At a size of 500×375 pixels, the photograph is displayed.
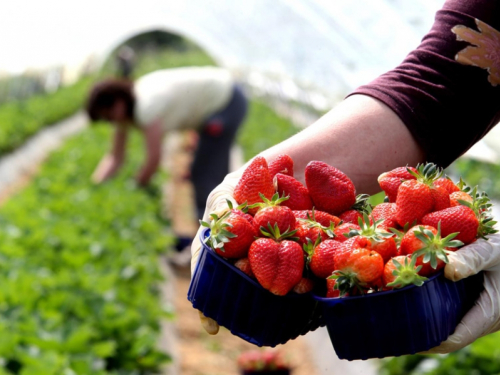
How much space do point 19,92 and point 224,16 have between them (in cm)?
914

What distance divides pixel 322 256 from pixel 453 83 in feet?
2.15

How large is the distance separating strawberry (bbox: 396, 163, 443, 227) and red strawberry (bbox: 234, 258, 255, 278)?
0.35 metres

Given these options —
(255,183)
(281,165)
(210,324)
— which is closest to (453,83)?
(281,165)

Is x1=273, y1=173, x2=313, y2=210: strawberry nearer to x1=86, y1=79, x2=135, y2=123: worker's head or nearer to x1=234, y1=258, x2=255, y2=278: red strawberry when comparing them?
x1=234, y1=258, x2=255, y2=278: red strawberry

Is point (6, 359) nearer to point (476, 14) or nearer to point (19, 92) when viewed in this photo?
point (476, 14)

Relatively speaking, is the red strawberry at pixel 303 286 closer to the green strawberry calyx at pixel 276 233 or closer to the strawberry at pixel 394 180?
the green strawberry calyx at pixel 276 233

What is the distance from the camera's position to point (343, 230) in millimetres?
1587

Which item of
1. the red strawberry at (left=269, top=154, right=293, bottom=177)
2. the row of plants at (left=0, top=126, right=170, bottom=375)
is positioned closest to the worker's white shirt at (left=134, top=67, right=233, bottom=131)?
the row of plants at (left=0, top=126, right=170, bottom=375)

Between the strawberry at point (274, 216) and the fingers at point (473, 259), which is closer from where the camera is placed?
the fingers at point (473, 259)

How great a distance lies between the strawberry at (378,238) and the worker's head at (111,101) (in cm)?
538

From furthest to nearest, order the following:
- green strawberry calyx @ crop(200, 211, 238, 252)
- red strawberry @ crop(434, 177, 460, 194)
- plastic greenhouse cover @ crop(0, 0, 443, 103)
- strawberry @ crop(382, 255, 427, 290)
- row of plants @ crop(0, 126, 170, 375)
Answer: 1. plastic greenhouse cover @ crop(0, 0, 443, 103)
2. row of plants @ crop(0, 126, 170, 375)
3. red strawberry @ crop(434, 177, 460, 194)
4. green strawberry calyx @ crop(200, 211, 238, 252)
5. strawberry @ crop(382, 255, 427, 290)

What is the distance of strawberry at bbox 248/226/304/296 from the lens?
1514 mm

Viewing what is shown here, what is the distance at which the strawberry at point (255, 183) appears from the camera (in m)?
1.67

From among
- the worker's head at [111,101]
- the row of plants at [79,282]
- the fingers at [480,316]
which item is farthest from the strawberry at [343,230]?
the worker's head at [111,101]
